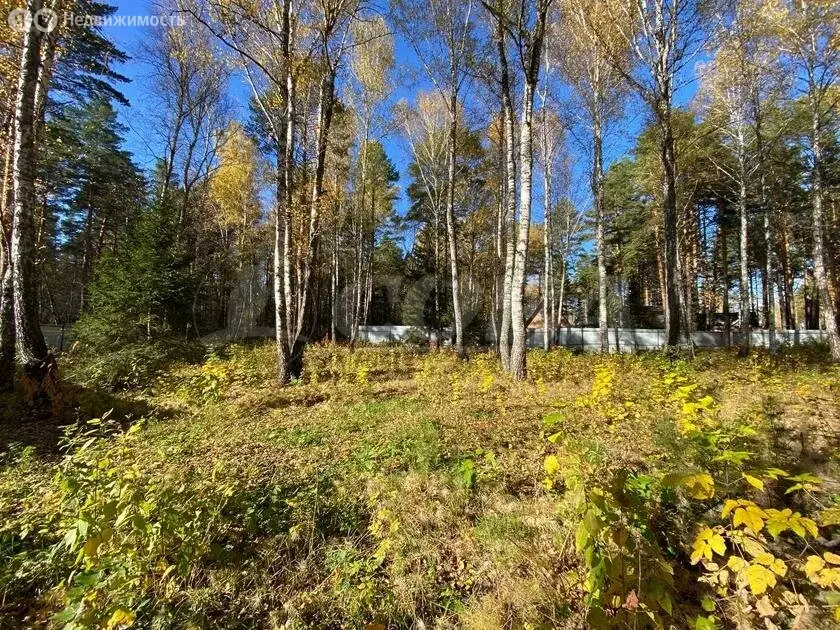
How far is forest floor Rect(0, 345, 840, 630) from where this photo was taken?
1689 millimetres

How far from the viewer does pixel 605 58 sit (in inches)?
425

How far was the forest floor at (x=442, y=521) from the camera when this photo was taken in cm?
169

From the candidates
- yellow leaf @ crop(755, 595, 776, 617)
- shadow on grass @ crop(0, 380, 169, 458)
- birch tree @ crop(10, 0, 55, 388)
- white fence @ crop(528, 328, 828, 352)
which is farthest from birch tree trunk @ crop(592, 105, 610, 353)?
birch tree @ crop(10, 0, 55, 388)

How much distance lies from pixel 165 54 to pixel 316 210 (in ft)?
43.5

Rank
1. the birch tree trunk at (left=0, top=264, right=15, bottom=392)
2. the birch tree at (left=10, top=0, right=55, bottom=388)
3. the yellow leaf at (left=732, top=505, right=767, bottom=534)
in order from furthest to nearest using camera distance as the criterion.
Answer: the birch tree trunk at (left=0, top=264, right=15, bottom=392), the birch tree at (left=10, top=0, right=55, bottom=388), the yellow leaf at (left=732, top=505, right=767, bottom=534)

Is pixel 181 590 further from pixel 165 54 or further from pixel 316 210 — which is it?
pixel 165 54

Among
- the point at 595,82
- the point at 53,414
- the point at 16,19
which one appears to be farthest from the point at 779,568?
the point at 595,82

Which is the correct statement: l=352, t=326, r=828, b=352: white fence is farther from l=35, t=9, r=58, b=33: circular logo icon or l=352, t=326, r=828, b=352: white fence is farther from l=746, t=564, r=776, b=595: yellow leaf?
l=746, t=564, r=776, b=595: yellow leaf

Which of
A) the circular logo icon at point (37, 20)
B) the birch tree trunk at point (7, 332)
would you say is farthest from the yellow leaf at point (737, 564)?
the circular logo icon at point (37, 20)

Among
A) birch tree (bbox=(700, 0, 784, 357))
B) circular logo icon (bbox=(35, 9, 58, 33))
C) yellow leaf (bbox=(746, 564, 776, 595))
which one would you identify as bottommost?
yellow leaf (bbox=(746, 564, 776, 595))

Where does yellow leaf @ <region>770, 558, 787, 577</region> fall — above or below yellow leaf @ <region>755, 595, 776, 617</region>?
above

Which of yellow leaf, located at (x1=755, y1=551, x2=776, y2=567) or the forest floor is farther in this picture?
the forest floor

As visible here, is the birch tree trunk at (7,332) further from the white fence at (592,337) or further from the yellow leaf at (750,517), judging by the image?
the white fence at (592,337)

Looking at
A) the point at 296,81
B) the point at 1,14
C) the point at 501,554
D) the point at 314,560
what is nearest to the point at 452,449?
the point at 501,554
